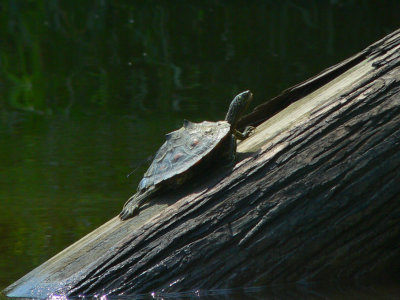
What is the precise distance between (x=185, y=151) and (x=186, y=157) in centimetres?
5

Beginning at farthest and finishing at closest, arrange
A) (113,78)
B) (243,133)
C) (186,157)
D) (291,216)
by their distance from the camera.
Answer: (113,78) < (243,133) < (186,157) < (291,216)

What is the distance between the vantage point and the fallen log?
9.14 ft

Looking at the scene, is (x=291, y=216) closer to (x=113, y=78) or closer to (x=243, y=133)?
(x=243, y=133)

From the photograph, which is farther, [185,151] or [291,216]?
[185,151]

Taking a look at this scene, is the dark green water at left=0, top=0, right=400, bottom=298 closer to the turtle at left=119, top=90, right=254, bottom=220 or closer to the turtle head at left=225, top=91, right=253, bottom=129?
the turtle at left=119, top=90, right=254, bottom=220

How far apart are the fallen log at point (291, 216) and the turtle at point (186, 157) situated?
0.28ft

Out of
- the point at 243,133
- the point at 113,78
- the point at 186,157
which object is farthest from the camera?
the point at 113,78

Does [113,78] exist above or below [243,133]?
above

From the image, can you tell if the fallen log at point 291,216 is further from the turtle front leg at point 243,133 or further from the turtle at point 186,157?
the turtle front leg at point 243,133

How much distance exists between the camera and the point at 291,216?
2.82 metres

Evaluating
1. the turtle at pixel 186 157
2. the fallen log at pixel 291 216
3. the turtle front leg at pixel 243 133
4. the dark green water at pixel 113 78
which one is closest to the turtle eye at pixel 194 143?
the turtle at pixel 186 157

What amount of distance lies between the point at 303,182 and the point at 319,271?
1.13ft

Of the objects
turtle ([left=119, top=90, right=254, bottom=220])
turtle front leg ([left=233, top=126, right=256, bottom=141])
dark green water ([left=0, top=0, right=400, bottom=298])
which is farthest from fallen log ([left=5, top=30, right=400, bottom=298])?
dark green water ([left=0, top=0, right=400, bottom=298])

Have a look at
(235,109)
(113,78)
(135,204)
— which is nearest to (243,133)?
(235,109)
